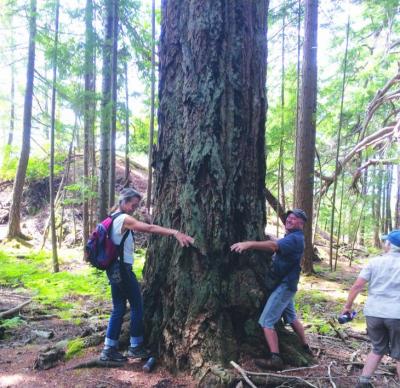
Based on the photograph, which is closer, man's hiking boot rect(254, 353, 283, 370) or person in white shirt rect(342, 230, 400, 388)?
man's hiking boot rect(254, 353, 283, 370)

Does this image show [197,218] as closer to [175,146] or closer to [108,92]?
[175,146]

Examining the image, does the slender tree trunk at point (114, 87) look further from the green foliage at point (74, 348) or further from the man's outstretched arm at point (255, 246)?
the man's outstretched arm at point (255, 246)

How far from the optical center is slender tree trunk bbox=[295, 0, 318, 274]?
11.1 metres

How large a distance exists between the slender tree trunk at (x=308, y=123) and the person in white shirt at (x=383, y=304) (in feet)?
22.9

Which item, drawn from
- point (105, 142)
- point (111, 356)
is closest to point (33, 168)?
point (105, 142)

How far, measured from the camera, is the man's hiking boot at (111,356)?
4000 mm

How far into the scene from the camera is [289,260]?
162 inches

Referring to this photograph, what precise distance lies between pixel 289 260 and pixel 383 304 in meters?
1.07

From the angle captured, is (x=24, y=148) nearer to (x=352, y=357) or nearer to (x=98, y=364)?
(x=98, y=364)

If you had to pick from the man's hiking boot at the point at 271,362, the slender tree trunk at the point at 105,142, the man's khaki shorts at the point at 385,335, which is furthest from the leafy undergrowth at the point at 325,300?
the slender tree trunk at the point at 105,142

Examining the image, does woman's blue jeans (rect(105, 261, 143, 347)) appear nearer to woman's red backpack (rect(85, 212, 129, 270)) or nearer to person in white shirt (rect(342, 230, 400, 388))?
woman's red backpack (rect(85, 212, 129, 270))

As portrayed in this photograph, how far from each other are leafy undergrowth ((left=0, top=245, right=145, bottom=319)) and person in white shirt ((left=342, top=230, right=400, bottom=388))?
554 cm

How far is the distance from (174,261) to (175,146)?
4.11ft

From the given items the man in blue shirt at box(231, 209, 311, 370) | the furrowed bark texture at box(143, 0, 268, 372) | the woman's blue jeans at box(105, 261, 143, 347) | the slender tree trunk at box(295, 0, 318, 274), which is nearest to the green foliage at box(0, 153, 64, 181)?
the slender tree trunk at box(295, 0, 318, 274)
